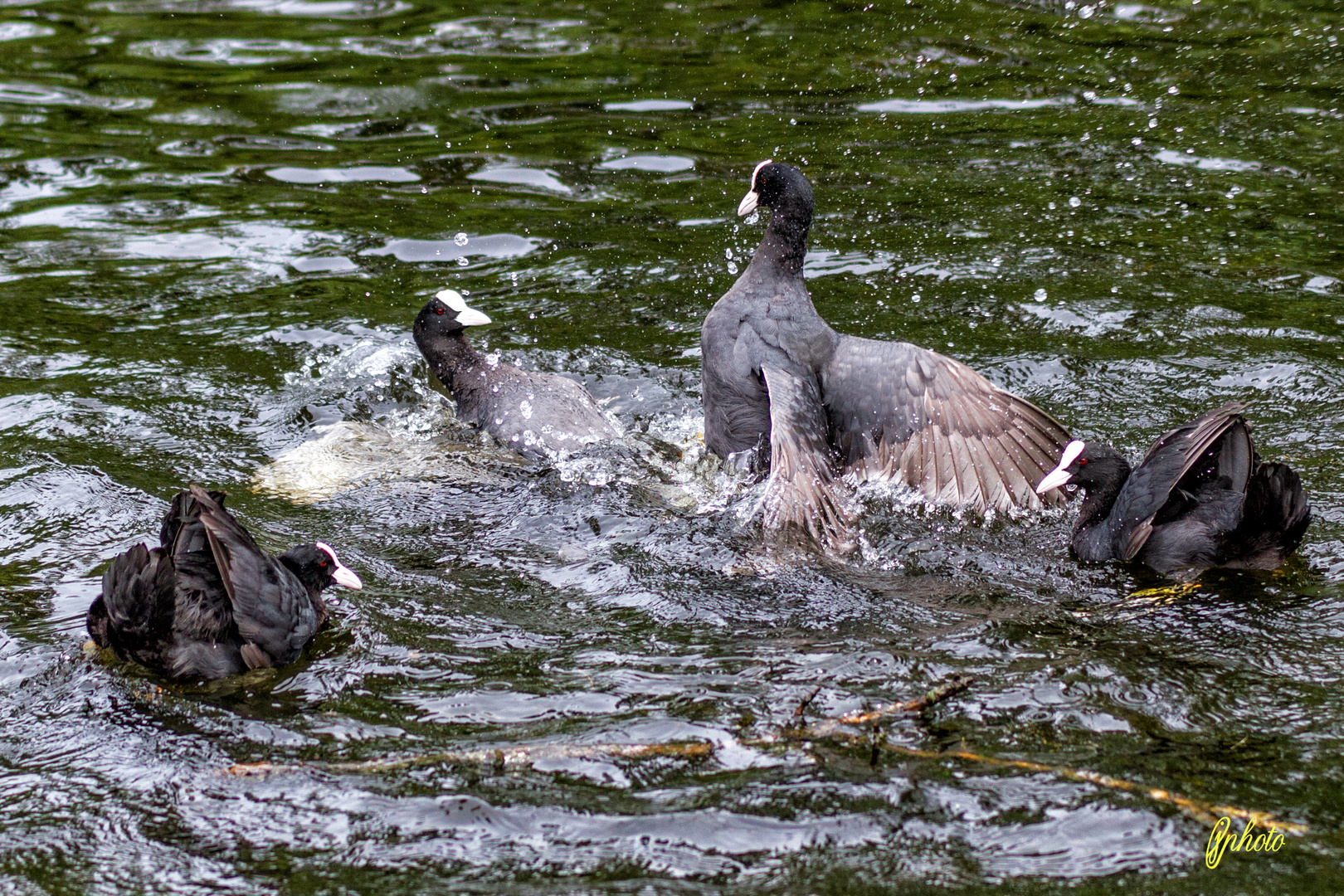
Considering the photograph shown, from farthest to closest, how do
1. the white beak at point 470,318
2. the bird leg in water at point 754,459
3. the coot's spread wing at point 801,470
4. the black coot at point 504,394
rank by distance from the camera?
the white beak at point 470,318 < the black coot at point 504,394 < the bird leg in water at point 754,459 < the coot's spread wing at point 801,470

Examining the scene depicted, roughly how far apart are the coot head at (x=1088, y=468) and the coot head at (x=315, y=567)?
2.68m

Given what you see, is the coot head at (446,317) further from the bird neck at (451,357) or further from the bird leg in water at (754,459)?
the bird leg in water at (754,459)

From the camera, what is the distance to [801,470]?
5.36 m

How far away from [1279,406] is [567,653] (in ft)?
12.3

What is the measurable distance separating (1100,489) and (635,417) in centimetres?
250

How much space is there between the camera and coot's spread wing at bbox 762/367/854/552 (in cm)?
522

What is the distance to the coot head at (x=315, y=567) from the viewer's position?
450 centimetres

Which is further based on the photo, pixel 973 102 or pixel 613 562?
pixel 973 102

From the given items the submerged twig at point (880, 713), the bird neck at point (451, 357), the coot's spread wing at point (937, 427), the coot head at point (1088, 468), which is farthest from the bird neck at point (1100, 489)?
the bird neck at point (451, 357)

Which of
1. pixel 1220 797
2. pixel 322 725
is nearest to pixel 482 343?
pixel 322 725

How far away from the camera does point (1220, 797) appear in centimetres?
314

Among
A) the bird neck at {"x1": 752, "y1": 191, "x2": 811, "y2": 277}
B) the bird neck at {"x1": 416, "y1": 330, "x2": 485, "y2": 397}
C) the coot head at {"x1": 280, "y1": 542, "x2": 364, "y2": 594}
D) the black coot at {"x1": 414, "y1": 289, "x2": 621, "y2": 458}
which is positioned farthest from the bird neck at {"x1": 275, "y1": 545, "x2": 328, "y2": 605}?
the bird neck at {"x1": 752, "y1": 191, "x2": 811, "y2": 277}

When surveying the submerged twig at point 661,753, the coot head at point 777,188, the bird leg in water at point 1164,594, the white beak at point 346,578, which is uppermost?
the coot head at point 777,188

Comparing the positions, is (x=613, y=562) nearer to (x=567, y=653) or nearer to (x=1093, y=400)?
(x=567, y=653)
